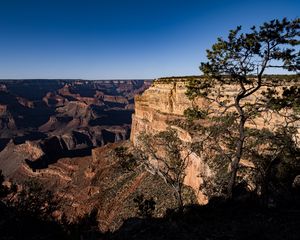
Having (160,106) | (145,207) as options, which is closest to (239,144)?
(145,207)

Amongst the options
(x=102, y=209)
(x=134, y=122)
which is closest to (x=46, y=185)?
(x=134, y=122)

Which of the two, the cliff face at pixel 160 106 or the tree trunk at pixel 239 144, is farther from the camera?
the cliff face at pixel 160 106

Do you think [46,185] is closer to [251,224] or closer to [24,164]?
[24,164]

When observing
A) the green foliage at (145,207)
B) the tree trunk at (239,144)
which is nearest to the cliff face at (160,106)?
the green foliage at (145,207)

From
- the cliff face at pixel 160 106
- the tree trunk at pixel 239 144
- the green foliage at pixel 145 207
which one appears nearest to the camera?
the tree trunk at pixel 239 144

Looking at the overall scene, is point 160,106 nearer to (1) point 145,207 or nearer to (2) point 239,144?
(1) point 145,207

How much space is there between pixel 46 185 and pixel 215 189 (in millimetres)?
63450

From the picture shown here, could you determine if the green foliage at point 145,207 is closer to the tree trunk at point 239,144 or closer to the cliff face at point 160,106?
the tree trunk at point 239,144

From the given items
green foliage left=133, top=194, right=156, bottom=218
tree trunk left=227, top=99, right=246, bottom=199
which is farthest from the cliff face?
tree trunk left=227, top=99, right=246, bottom=199

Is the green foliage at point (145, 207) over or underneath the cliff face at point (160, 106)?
underneath

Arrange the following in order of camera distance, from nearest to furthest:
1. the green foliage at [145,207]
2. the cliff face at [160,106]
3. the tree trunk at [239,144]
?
the tree trunk at [239,144] → the green foliage at [145,207] → the cliff face at [160,106]

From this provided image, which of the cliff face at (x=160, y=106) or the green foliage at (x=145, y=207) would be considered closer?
the green foliage at (x=145, y=207)

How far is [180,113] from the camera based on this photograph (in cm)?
5831

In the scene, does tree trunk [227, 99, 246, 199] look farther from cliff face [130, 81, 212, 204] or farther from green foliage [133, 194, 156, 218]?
cliff face [130, 81, 212, 204]
